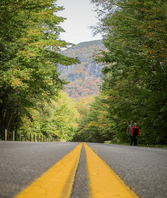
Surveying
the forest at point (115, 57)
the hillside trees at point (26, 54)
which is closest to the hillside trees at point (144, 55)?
the forest at point (115, 57)

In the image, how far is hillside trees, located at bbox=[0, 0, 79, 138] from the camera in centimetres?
1076

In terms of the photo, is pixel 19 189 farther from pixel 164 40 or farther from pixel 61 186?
pixel 164 40

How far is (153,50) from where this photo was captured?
35.5 ft

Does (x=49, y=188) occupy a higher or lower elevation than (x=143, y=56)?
lower

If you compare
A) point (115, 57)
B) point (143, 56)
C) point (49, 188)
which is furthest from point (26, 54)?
point (49, 188)

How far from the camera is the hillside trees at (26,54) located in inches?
424

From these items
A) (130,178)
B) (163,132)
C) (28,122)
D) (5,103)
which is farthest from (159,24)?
(28,122)

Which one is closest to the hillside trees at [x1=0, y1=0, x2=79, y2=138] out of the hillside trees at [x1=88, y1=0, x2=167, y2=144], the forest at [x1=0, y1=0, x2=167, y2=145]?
the forest at [x1=0, y1=0, x2=167, y2=145]

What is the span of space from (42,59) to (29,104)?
374 centimetres

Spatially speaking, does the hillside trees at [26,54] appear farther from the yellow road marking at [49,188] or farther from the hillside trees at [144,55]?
the yellow road marking at [49,188]

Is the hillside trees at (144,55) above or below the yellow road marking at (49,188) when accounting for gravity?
above

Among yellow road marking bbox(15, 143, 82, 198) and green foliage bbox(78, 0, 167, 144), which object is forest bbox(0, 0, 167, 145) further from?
yellow road marking bbox(15, 143, 82, 198)

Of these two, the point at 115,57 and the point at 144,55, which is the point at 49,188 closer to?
the point at 144,55

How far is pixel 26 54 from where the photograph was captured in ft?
43.2
